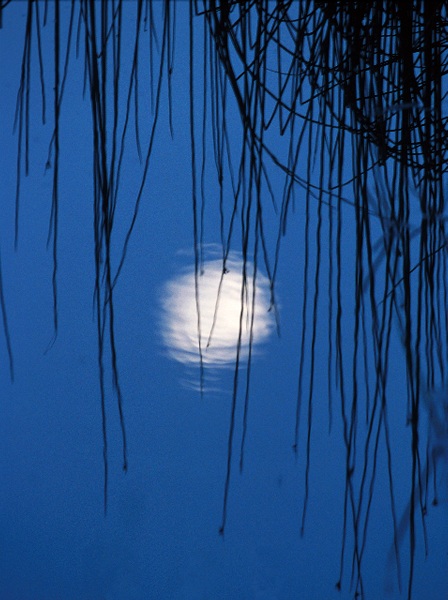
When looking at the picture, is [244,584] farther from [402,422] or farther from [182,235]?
[182,235]

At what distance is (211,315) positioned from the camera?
2078 mm

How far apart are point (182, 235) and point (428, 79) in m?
1.83

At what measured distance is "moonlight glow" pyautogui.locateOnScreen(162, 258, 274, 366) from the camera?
81.3 inches

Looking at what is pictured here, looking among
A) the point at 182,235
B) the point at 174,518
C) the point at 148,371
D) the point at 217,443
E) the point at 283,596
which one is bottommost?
the point at 283,596

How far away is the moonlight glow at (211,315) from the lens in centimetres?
206

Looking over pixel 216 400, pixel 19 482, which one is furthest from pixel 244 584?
pixel 19 482

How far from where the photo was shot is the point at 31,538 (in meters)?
2.12

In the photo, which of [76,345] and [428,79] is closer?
[428,79]

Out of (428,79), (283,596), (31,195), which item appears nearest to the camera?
(428,79)

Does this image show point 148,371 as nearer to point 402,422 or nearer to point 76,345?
point 76,345

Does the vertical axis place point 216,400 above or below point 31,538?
above

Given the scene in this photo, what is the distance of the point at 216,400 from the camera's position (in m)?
2.12

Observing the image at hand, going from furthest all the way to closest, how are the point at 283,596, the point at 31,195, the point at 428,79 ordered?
the point at 31,195 → the point at 283,596 → the point at 428,79

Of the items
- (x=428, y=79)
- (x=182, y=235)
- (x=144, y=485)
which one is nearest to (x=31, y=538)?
(x=144, y=485)
